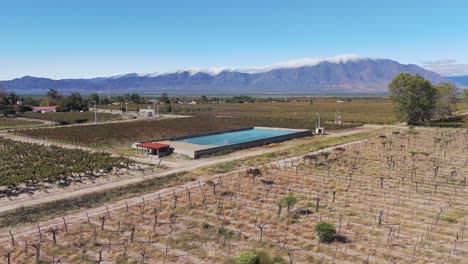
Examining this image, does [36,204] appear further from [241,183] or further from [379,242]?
[379,242]

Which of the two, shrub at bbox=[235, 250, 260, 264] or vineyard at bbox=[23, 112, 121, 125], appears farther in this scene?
vineyard at bbox=[23, 112, 121, 125]

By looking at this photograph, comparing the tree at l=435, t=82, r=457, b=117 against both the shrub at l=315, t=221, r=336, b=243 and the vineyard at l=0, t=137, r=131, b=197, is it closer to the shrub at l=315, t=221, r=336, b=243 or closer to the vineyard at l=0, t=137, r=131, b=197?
the vineyard at l=0, t=137, r=131, b=197

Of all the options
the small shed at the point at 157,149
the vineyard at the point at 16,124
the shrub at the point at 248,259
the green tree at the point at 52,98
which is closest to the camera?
the shrub at the point at 248,259

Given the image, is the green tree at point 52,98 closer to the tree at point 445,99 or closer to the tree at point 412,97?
the tree at point 412,97

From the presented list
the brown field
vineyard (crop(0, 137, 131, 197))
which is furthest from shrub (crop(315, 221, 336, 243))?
the brown field

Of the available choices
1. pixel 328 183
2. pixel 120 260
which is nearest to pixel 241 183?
pixel 328 183

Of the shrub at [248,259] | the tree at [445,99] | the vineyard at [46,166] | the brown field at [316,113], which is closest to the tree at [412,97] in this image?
the tree at [445,99]
